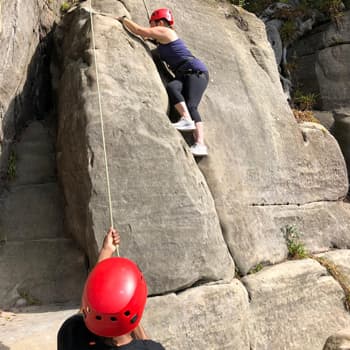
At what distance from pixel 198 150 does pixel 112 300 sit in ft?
9.87

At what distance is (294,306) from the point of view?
487cm

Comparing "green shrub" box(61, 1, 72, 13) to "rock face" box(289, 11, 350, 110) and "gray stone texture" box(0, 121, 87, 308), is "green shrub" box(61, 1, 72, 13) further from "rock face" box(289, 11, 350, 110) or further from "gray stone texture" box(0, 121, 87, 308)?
"rock face" box(289, 11, 350, 110)

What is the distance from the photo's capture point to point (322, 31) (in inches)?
382

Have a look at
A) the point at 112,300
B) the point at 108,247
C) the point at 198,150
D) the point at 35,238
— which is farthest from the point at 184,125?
the point at 112,300

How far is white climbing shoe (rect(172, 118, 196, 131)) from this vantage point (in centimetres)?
470

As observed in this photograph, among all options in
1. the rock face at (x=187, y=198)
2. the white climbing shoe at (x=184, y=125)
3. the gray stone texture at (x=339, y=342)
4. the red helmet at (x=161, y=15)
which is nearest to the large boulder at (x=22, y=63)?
the rock face at (x=187, y=198)

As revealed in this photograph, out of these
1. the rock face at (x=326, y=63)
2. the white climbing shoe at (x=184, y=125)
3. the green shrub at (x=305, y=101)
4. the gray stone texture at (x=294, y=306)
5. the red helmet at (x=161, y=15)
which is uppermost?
the red helmet at (x=161, y=15)

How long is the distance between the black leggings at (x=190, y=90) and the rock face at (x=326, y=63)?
4.79 metres

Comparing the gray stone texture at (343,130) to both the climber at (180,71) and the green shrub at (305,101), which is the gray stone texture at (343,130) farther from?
the climber at (180,71)

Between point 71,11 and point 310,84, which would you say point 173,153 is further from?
point 310,84

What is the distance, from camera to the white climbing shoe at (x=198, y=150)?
476cm

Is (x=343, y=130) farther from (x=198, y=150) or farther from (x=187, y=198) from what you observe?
(x=187, y=198)

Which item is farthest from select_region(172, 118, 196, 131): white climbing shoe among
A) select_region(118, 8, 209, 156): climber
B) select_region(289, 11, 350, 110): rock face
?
select_region(289, 11, 350, 110): rock face

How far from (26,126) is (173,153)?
2016 mm
